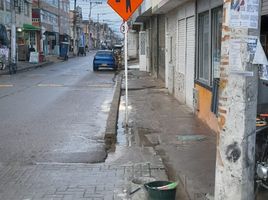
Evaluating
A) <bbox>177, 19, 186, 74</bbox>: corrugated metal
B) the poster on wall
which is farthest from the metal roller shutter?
the poster on wall

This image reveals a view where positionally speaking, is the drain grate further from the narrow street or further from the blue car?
the blue car

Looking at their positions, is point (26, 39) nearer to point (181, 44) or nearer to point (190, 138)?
point (181, 44)

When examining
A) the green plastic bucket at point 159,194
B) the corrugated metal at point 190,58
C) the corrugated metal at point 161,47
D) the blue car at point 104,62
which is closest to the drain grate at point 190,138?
the corrugated metal at point 190,58

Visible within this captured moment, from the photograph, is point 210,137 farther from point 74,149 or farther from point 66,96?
point 66,96

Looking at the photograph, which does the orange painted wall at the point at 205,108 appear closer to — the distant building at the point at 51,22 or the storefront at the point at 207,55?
the storefront at the point at 207,55

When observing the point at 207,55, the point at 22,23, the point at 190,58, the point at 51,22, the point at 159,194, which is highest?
the point at 51,22

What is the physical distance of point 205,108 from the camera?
451 inches

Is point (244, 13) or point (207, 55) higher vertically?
point (244, 13)

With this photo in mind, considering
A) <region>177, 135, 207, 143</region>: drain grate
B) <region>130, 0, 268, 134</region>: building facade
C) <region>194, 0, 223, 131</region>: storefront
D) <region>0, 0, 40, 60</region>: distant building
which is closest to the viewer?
<region>177, 135, 207, 143</region>: drain grate

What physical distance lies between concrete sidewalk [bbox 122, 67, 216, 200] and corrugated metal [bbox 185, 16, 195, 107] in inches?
16.4

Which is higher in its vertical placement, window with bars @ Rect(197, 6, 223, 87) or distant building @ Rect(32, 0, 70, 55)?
distant building @ Rect(32, 0, 70, 55)

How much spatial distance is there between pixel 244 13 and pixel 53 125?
779 centimetres

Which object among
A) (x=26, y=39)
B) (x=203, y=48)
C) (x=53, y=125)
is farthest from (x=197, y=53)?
(x=26, y=39)

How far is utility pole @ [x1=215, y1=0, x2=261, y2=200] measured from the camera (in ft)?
15.3
